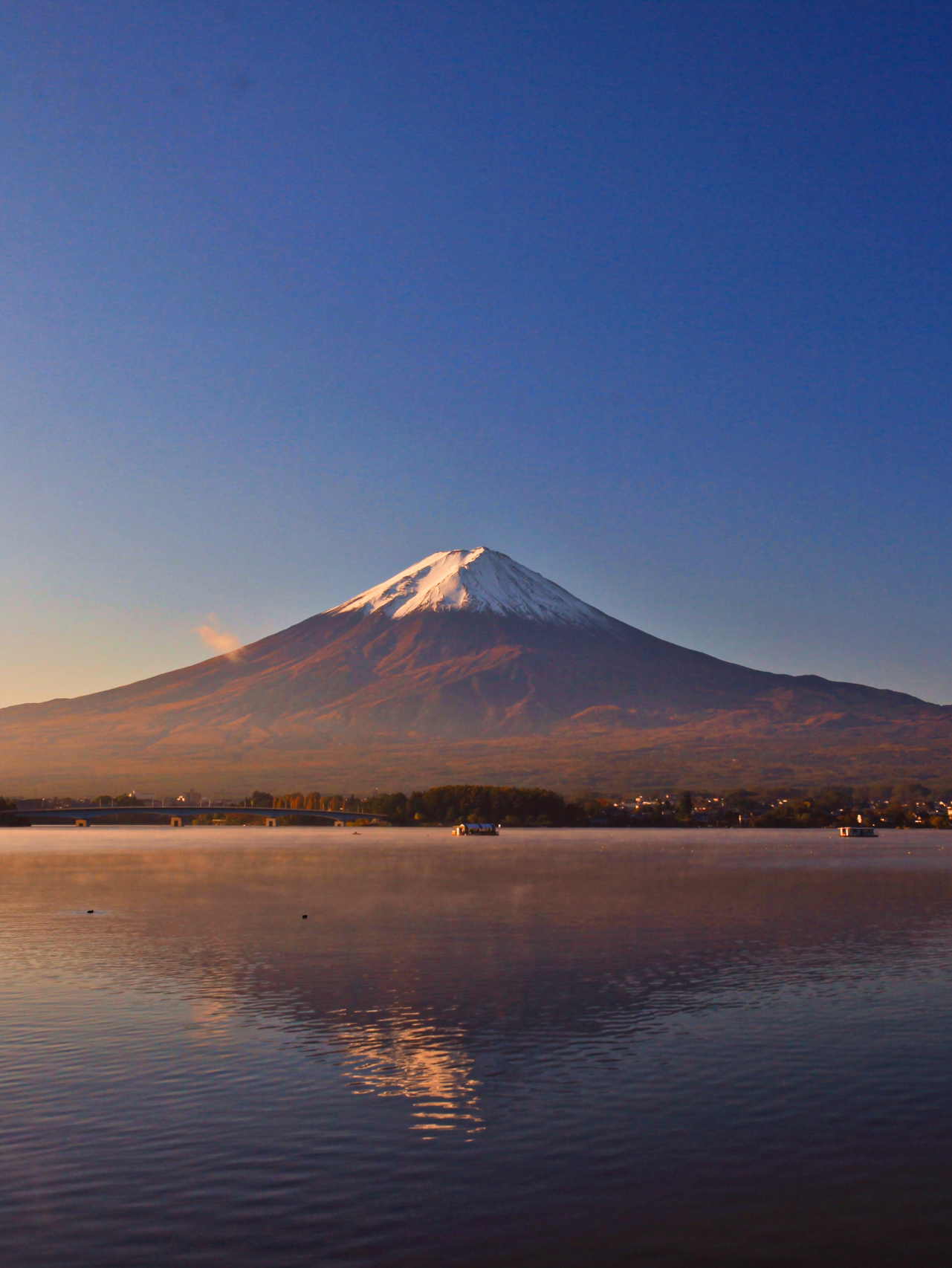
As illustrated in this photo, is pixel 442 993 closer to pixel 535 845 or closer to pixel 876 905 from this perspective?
pixel 876 905

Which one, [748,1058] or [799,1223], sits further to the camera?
[748,1058]

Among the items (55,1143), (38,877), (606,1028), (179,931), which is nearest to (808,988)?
(606,1028)

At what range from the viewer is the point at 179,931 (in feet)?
154

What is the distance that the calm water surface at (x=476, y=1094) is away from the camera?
1397 centimetres

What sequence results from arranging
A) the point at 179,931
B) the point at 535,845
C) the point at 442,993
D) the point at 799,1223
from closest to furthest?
the point at 799,1223 → the point at 442,993 → the point at 179,931 → the point at 535,845

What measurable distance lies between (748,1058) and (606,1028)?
3.64 meters

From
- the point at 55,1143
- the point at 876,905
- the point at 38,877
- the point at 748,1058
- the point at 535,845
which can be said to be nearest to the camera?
the point at 55,1143

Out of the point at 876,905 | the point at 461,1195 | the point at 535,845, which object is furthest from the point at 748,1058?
the point at 535,845

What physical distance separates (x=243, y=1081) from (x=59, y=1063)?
12.4 ft

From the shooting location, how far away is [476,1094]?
2014cm

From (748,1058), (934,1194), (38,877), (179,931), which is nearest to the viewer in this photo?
(934,1194)

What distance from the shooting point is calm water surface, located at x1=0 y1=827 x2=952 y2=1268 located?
14.0 meters

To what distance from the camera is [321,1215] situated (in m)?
14.3

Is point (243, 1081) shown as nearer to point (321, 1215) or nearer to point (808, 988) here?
point (321, 1215)
